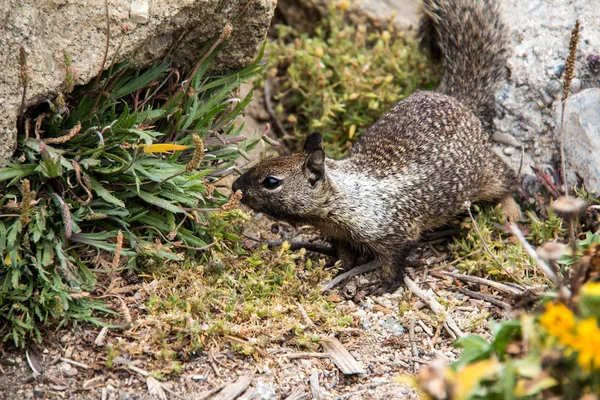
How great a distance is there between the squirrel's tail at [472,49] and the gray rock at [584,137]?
64 cm

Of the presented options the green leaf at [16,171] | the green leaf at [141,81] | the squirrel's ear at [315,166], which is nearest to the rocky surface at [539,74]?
the squirrel's ear at [315,166]

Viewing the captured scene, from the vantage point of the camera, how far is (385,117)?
5344 millimetres

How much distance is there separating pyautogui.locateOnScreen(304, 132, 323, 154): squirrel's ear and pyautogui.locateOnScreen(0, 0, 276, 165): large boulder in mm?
944

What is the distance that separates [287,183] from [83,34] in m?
1.59

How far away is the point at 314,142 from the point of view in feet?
15.2

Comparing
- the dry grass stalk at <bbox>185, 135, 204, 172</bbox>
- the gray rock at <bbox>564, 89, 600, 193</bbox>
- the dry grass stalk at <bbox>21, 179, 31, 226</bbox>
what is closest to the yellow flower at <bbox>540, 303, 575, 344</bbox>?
the dry grass stalk at <bbox>185, 135, 204, 172</bbox>

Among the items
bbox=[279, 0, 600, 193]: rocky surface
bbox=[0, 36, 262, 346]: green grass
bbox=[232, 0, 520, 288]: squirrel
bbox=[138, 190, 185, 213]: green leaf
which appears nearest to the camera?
bbox=[0, 36, 262, 346]: green grass

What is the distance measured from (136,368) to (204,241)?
1101 mm

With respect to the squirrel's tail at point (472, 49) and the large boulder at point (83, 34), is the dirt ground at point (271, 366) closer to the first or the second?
the large boulder at point (83, 34)

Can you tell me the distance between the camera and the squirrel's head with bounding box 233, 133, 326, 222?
4633 mm

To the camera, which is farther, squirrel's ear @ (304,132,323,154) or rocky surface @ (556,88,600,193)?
rocky surface @ (556,88,600,193)

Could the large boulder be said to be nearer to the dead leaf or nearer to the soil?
the soil

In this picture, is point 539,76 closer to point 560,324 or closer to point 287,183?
point 287,183

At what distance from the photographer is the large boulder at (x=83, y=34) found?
3.79m
